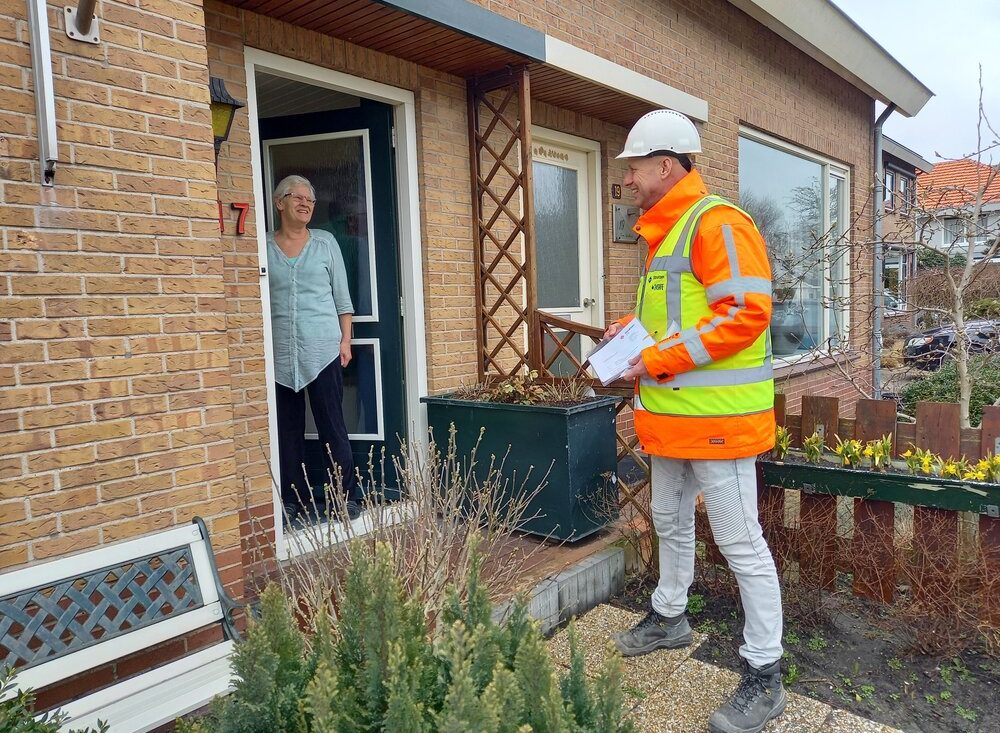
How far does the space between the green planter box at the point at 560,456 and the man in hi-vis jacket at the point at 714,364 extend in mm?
1148

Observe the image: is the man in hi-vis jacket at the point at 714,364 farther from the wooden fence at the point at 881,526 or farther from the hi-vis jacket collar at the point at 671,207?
the wooden fence at the point at 881,526

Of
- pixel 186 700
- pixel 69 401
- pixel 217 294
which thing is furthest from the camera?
pixel 217 294

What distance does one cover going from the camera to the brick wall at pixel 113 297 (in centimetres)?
229

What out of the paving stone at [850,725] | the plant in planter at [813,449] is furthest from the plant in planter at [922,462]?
the paving stone at [850,725]

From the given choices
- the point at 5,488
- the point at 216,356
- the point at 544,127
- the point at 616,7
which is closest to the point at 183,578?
the point at 5,488

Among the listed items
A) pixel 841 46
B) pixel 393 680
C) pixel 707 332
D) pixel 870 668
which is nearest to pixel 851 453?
pixel 870 668

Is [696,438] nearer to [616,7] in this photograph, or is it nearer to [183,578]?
[183,578]

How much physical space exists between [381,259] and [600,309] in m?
2.36

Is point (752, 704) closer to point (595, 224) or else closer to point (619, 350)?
point (619, 350)

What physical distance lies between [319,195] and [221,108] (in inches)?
60.3

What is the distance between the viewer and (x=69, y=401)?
2.39m

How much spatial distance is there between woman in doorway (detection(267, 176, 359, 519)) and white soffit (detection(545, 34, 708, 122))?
6.25ft

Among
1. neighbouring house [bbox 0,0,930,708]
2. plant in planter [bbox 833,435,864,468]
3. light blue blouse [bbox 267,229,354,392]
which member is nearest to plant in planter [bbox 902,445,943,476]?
plant in planter [bbox 833,435,864,468]

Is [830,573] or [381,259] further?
[381,259]
